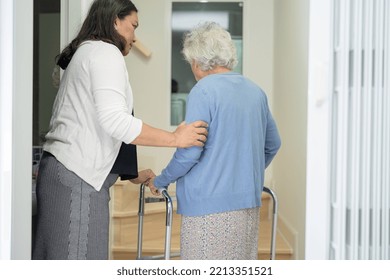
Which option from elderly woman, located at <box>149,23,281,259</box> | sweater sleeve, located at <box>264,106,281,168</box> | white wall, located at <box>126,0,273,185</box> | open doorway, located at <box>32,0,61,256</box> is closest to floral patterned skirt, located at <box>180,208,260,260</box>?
elderly woman, located at <box>149,23,281,259</box>

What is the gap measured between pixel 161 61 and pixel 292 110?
5.90ft

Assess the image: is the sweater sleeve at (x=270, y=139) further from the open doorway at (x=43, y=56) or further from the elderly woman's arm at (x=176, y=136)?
the open doorway at (x=43, y=56)

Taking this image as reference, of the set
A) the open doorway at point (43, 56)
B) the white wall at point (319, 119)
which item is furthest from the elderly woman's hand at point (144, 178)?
the white wall at point (319, 119)

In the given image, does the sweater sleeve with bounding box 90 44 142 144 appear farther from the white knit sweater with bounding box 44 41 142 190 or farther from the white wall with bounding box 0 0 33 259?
the white wall with bounding box 0 0 33 259

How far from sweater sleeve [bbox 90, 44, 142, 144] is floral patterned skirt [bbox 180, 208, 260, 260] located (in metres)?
0.42

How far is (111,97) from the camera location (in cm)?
168

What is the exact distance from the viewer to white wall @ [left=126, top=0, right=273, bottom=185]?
205 inches

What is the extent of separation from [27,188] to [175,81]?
3.90 m

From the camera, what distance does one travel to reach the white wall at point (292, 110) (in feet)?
11.3

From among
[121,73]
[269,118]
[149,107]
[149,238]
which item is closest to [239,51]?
[149,107]

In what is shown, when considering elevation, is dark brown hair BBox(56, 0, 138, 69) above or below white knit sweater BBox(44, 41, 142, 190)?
above

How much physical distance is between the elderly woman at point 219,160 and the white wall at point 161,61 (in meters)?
3.31

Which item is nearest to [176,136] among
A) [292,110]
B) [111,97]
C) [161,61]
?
[111,97]
